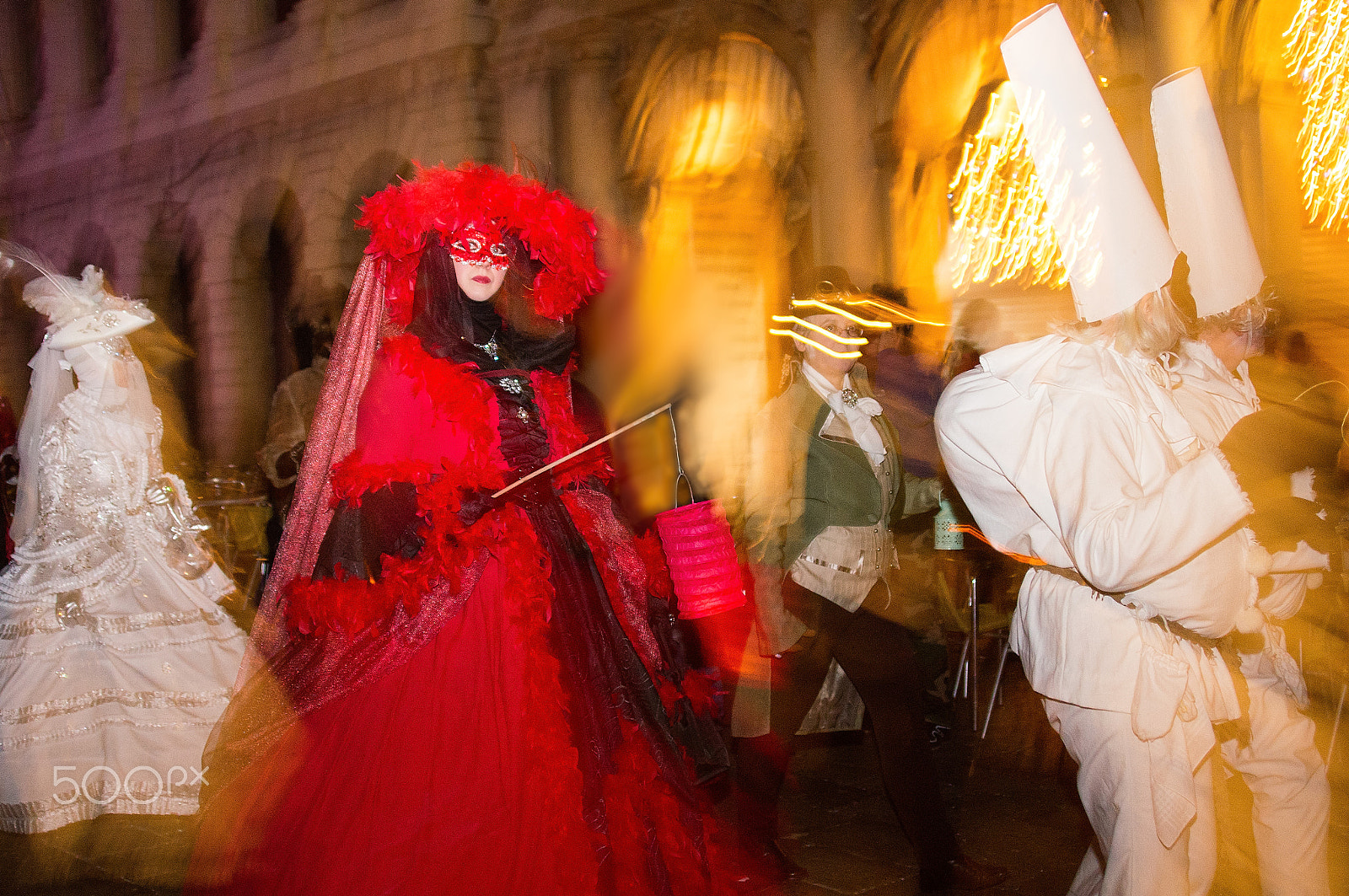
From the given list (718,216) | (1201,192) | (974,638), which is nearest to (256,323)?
(718,216)

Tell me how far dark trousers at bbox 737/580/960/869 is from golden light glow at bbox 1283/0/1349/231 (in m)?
4.70

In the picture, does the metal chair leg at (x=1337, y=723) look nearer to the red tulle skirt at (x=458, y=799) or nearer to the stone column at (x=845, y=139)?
the red tulle skirt at (x=458, y=799)

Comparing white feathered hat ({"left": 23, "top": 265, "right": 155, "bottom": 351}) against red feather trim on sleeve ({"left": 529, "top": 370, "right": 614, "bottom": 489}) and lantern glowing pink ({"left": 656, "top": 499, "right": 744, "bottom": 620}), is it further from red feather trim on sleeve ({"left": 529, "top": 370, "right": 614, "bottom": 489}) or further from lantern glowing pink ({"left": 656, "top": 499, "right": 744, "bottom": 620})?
lantern glowing pink ({"left": 656, "top": 499, "right": 744, "bottom": 620})

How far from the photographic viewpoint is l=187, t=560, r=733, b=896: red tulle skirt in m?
→ 2.39

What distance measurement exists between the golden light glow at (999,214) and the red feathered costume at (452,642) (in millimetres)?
5006

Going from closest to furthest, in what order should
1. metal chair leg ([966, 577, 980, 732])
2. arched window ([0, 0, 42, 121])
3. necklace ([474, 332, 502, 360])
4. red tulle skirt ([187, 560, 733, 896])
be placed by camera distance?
1. red tulle skirt ([187, 560, 733, 896])
2. necklace ([474, 332, 502, 360])
3. metal chair leg ([966, 577, 980, 732])
4. arched window ([0, 0, 42, 121])

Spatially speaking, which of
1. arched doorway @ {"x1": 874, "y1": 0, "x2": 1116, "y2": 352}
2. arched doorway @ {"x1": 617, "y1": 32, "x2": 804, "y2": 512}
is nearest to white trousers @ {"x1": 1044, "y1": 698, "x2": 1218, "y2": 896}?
arched doorway @ {"x1": 874, "y1": 0, "x2": 1116, "y2": 352}

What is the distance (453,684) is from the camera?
2.59m

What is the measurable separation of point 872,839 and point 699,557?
165cm

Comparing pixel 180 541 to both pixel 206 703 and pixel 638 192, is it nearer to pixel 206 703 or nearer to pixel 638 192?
pixel 206 703

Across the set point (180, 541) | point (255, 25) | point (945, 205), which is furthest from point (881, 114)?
point (255, 25)

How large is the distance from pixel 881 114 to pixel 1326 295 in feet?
11.5

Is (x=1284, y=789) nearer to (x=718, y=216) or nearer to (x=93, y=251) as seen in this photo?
(x=718, y=216)

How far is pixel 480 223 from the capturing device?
110 inches
